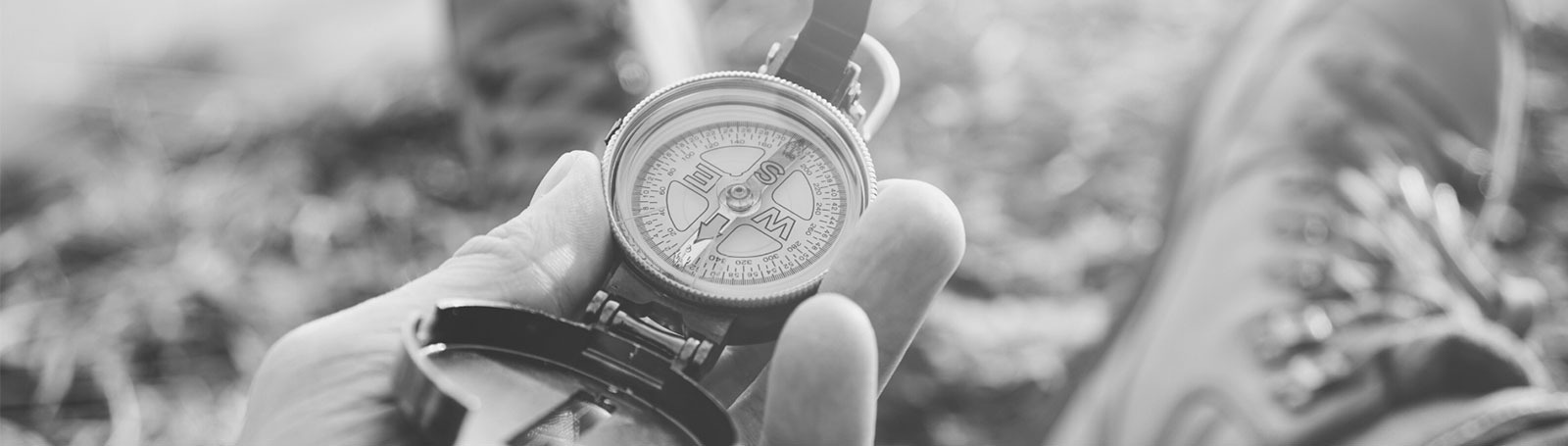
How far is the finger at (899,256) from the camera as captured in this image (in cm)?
122

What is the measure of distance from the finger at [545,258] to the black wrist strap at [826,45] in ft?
0.86

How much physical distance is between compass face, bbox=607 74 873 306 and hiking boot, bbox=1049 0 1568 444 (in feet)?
3.31

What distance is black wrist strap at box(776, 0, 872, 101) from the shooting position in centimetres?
129

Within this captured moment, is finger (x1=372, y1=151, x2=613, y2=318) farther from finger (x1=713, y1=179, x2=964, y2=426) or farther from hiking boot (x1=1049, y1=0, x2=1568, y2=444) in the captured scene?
hiking boot (x1=1049, y1=0, x2=1568, y2=444)

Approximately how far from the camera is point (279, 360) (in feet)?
3.73

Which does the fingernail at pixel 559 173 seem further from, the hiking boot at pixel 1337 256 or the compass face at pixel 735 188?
the hiking boot at pixel 1337 256

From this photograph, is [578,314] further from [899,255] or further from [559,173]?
[899,255]

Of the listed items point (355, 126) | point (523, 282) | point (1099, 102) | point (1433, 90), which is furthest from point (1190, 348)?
point (355, 126)

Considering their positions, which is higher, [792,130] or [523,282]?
[792,130]

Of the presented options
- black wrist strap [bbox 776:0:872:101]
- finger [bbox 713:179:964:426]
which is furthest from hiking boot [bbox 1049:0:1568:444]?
black wrist strap [bbox 776:0:872:101]

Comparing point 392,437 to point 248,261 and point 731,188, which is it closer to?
point 731,188

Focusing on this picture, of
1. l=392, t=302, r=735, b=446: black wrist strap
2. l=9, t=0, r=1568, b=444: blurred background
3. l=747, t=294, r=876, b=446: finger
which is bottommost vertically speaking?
l=9, t=0, r=1568, b=444: blurred background

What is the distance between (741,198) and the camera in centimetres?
132

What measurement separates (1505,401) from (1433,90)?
4.43ft
